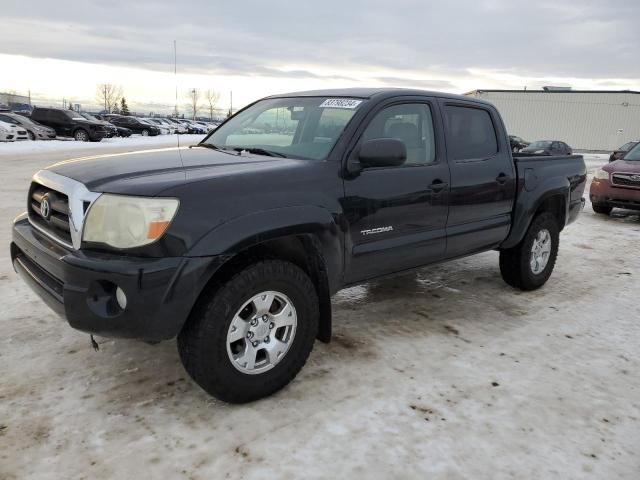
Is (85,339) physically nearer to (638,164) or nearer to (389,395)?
(389,395)

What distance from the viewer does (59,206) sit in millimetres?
2943

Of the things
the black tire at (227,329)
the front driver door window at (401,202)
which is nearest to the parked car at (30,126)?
the front driver door window at (401,202)

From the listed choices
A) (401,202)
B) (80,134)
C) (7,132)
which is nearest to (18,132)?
(7,132)

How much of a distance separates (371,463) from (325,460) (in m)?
0.21

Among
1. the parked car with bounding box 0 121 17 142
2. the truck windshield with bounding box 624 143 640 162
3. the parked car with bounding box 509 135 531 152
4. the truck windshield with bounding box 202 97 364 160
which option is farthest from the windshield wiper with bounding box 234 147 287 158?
the parked car with bounding box 0 121 17 142

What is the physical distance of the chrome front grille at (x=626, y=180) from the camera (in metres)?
9.29

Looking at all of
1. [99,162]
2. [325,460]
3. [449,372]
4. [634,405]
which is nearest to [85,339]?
[99,162]

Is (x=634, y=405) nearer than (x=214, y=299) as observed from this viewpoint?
No

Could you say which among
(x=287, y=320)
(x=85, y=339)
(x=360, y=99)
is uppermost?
(x=360, y=99)

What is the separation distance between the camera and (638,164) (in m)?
9.58

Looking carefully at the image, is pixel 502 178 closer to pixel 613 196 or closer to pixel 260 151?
pixel 260 151

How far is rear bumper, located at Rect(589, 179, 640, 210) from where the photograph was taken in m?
9.26

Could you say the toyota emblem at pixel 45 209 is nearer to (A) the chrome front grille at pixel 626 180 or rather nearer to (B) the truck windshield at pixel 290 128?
(B) the truck windshield at pixel 290 128

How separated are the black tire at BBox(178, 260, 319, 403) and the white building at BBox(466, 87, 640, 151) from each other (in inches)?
1905
